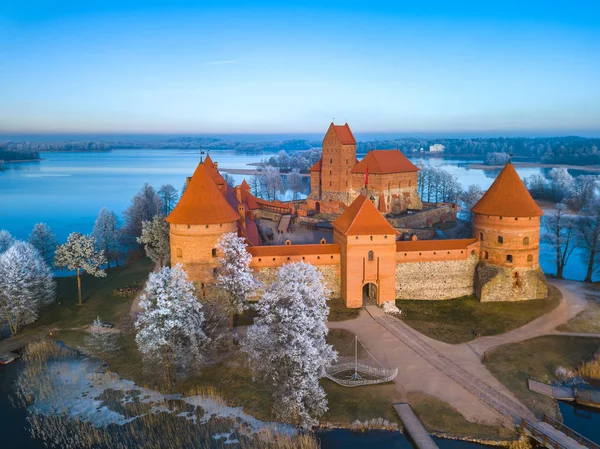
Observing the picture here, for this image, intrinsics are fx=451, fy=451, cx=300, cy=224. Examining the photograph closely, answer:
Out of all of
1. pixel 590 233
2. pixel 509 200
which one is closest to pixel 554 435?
pixel 509 200

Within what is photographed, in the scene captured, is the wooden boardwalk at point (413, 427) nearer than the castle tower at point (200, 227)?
Yes

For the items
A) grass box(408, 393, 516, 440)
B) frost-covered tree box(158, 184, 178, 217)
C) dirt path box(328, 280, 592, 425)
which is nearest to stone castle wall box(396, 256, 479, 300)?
dirt path box(328, 280, 592, 425)

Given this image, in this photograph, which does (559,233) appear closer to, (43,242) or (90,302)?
(90,302)

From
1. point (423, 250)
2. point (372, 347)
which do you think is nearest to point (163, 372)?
point (372, 347)

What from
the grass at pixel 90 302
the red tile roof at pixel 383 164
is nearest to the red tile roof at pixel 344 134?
the red tile roof at pixel 383 164

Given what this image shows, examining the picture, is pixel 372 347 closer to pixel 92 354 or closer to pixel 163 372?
pixel 163 372

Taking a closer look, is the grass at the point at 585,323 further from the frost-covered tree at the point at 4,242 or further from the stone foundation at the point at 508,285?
the frost-covered tree at the point at 4,242
